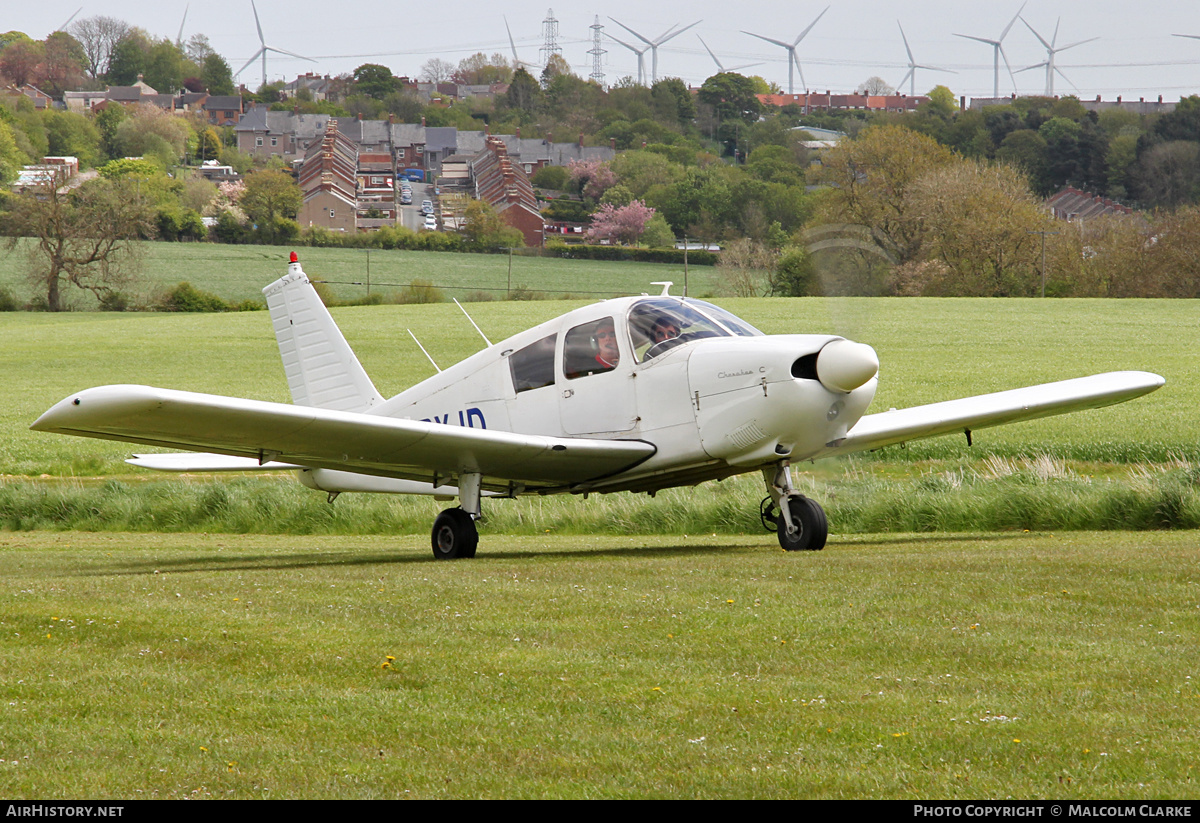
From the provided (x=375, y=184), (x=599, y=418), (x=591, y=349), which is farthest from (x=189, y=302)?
(x=375, y=184)

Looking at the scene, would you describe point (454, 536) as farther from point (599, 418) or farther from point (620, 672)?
point (620, 672)

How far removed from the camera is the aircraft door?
1190 centimetres

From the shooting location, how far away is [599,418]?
12031 millimetres

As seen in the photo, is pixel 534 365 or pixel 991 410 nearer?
pixel 534 365

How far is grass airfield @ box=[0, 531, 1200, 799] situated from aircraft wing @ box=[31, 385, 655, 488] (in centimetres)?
124

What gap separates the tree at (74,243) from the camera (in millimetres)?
74750

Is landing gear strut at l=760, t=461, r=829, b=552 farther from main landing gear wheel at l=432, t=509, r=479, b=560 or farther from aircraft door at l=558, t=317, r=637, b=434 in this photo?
main landing gear wheel at l=432, t=509, r=479, b=560

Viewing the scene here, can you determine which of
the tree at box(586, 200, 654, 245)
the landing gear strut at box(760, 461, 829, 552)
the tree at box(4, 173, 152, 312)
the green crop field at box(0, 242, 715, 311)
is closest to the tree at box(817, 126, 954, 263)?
the green crop field at box(0, 242, 715, 311)

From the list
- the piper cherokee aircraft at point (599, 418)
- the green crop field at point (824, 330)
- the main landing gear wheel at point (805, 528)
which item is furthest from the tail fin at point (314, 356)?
the green crop field at point (824, 330)

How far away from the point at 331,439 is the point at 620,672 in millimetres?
5575

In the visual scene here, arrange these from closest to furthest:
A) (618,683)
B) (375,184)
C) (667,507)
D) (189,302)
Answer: (618,683) < (667,507) < (189,302) < (375,184)

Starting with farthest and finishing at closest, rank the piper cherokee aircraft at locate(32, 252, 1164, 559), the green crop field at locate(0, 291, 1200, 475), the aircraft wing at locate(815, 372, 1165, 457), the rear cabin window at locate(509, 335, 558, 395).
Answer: the green crop field at locate(0, 291, 1200, 475)
the aircraft wing at locate(815, 372, 1165, 457)
the rear cabin window at locate(509, 335, 558, 395)
the piper cherokee aircraft at locate(32, 252, 1164, 559)

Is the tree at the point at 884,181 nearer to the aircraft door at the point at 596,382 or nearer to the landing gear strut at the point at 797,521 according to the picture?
the aircraft door at the point at 596,382
